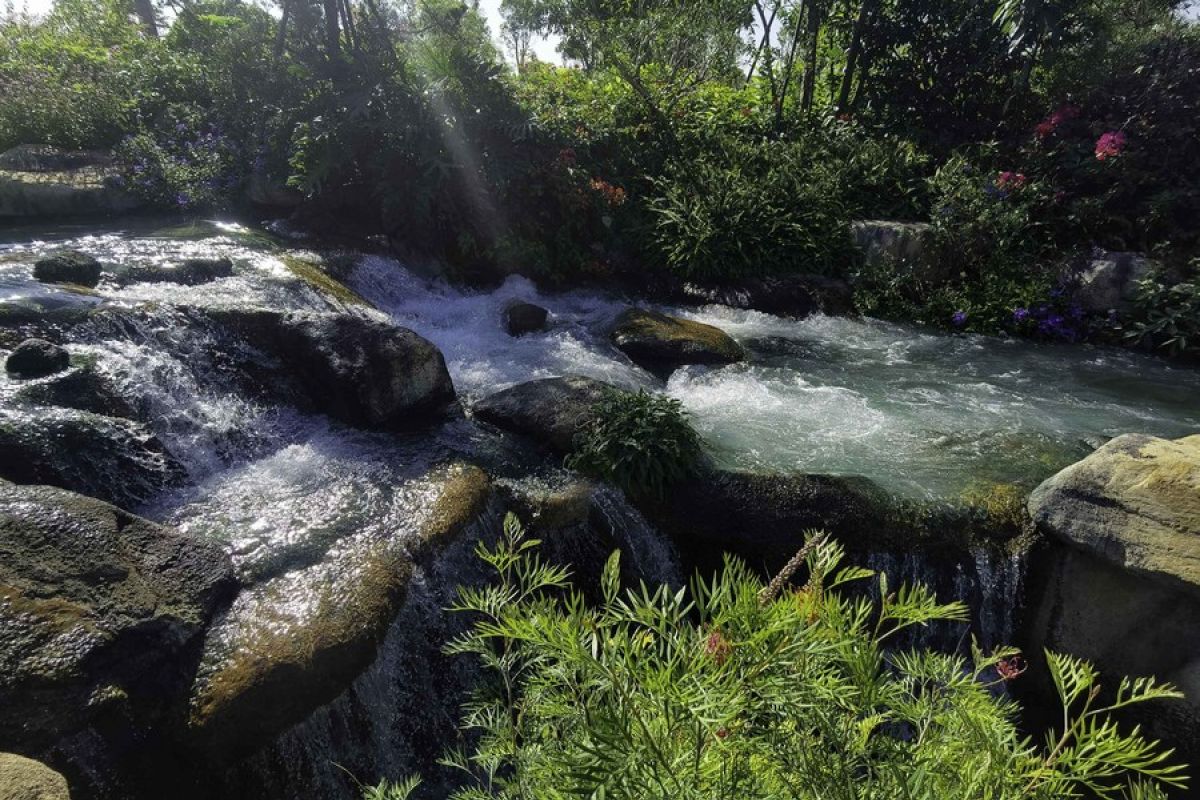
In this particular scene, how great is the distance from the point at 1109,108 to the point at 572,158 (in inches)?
365

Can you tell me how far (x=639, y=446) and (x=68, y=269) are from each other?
5.92 m

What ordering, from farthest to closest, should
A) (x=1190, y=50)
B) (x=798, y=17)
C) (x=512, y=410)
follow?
1. (x=798, y=17)
2. (x=1190, y=50)
3. (x=512, y=410)

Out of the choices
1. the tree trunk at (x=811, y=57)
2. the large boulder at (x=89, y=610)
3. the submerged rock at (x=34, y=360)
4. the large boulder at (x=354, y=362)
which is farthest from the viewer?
the tree trunk at (x=811, y=57)

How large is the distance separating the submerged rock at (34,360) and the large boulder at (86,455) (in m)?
0.50

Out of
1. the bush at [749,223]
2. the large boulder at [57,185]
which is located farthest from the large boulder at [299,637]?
the large boulder at [57,185]

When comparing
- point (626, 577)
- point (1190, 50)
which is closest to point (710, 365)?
point (626, 577)

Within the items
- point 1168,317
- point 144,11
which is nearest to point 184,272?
point 1168,317

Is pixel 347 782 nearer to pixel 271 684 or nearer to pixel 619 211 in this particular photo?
pixel 271 684

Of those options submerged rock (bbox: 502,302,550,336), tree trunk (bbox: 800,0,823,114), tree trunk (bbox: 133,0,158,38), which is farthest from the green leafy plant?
tree trunk (bbox: 133,0,158,38)

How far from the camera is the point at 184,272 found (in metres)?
7.37

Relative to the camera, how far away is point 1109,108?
11.4 meters

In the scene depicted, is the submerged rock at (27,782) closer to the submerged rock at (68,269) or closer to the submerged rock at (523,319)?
the submerged rock at (68,269)

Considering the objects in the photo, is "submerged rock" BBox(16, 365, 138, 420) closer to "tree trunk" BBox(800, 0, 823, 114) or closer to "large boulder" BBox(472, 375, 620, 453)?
"large boulder" BBox(472, 375, 620, 453)

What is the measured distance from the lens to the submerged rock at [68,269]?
646 centimetres
